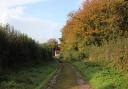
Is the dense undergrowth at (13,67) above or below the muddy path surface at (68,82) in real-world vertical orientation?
above

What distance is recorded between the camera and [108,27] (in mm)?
55219

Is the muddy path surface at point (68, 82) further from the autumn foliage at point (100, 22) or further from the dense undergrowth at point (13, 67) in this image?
the autumn foliage at point (100, 22)

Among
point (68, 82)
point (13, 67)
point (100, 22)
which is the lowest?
point (68, 82)

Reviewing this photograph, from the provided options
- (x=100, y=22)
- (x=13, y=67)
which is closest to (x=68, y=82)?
(x=13, y=67)

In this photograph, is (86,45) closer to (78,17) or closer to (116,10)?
(78,17)

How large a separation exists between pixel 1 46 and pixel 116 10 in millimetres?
28710

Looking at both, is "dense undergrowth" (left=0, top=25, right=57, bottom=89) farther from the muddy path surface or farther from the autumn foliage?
the autumn foliage

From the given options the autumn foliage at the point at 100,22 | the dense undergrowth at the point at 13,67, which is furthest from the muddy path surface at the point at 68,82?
the autumn foliage at the point at 100,22

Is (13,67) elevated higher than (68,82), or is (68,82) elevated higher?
(13,67)

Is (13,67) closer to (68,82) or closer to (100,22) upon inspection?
(68,82)

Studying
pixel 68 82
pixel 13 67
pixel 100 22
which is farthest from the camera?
pixel 100 22

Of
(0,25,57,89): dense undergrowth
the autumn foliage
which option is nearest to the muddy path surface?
(0,25,57,89): dense undergrowth

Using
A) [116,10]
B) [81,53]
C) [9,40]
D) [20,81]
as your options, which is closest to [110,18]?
[116,10]

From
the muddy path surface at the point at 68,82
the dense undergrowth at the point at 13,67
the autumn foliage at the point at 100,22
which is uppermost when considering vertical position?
the autumn foliage at the point at 100,22
